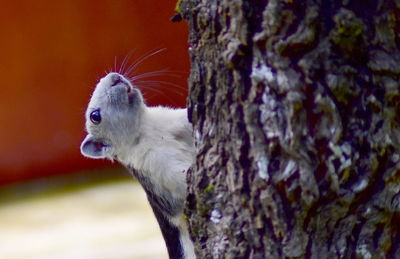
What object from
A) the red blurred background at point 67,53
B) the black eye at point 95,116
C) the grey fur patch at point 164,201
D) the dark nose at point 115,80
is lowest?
the grey fur patch at point 164,201

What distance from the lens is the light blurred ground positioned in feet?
22.7

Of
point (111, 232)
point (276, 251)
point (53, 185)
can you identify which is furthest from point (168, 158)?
point (53, 185)

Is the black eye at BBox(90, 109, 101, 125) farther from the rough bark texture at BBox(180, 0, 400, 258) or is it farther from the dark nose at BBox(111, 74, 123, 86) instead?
the rough bark texture at BBox(180, 0, 400, 258)

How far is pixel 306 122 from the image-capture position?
2357 millimetres

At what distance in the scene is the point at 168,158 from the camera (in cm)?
412

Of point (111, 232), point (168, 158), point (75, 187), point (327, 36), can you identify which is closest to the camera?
point (327, 36)

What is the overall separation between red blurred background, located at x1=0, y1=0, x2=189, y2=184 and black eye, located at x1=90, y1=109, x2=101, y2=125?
133 inches

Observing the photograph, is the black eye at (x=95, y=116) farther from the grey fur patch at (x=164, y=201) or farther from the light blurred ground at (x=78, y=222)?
the light blurred ground at (x=78, y=222)

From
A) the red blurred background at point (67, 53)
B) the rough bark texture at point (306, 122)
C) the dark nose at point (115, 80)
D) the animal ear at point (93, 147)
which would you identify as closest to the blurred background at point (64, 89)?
the red blurred background at point (67, 53)

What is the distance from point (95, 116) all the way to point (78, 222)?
11.4 feet

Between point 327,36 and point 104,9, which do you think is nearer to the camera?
point 327,36

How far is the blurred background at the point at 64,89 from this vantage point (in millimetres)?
7824

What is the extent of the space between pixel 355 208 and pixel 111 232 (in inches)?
202

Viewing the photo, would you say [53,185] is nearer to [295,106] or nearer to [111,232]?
[111,232]
